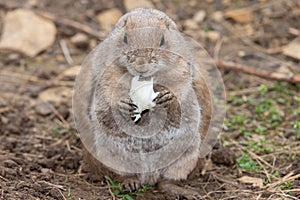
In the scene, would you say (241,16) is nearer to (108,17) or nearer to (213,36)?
(213,36)

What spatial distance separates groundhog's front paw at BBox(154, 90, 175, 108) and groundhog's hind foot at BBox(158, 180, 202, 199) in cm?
72

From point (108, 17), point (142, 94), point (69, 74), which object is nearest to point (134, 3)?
point (108, 17)

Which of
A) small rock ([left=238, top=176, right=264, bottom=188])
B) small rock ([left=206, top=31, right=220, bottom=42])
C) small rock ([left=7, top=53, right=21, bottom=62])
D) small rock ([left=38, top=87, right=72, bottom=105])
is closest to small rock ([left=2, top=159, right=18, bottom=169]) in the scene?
small rock ([left=38, top=87, right=72, bottom=105])

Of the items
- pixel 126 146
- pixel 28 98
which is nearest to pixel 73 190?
pixel 126 146

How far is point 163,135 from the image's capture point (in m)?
4.97

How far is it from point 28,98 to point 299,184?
321 centimetres

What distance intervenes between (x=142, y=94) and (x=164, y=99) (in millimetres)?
181

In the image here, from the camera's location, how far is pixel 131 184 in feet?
16.7

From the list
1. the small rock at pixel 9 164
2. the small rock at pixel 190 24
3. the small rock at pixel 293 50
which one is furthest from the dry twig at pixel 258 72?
the small rock at pixel 9 164

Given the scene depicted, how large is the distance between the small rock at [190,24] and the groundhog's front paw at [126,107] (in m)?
3.47

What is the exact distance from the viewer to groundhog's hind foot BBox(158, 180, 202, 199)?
4988 millimetres

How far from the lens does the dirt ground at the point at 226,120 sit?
5.10 m

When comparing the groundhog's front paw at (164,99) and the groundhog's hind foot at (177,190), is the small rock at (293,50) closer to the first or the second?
the groundhog's hind foot at (177,190)

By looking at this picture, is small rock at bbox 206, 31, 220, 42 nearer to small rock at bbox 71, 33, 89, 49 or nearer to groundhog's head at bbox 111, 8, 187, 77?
small rock at bbox 71, 33, 89, 49
